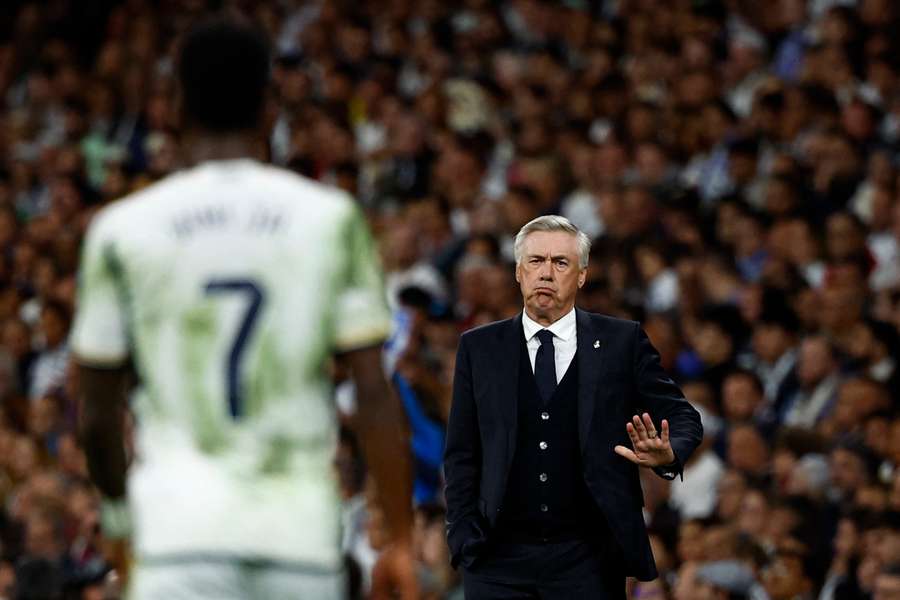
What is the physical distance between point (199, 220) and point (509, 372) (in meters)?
3.00

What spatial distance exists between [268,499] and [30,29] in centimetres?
1573

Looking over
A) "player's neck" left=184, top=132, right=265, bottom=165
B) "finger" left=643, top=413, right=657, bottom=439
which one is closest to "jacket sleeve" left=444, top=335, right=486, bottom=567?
"finger" left=643, top=413, right=657, bottom=439

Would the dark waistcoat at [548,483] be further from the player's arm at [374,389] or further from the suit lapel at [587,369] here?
the player's arm at [374,389]

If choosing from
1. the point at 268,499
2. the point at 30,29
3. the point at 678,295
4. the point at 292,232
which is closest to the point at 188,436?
the point at 268,499

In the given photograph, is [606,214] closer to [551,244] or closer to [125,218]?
[551,244]

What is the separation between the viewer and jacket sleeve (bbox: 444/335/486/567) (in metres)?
6.25

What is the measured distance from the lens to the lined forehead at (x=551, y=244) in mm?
6406

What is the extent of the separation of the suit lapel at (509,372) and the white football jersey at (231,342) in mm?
2787

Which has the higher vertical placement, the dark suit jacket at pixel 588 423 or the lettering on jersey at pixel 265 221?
the lettering on jersey at pixel 265 221

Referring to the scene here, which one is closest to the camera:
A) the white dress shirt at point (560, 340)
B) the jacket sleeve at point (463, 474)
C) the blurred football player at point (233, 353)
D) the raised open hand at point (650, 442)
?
the blurred football player at point (233, 353)

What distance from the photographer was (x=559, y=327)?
6426 millimetres

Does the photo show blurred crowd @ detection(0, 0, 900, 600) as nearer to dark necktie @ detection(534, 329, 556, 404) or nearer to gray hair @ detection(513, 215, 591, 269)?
gray hair @ detection(513, 215, 591, 269)

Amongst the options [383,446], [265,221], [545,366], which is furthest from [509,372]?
[265,221]

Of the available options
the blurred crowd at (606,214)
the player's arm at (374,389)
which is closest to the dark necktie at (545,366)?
the blurred crowd at (606,214)
